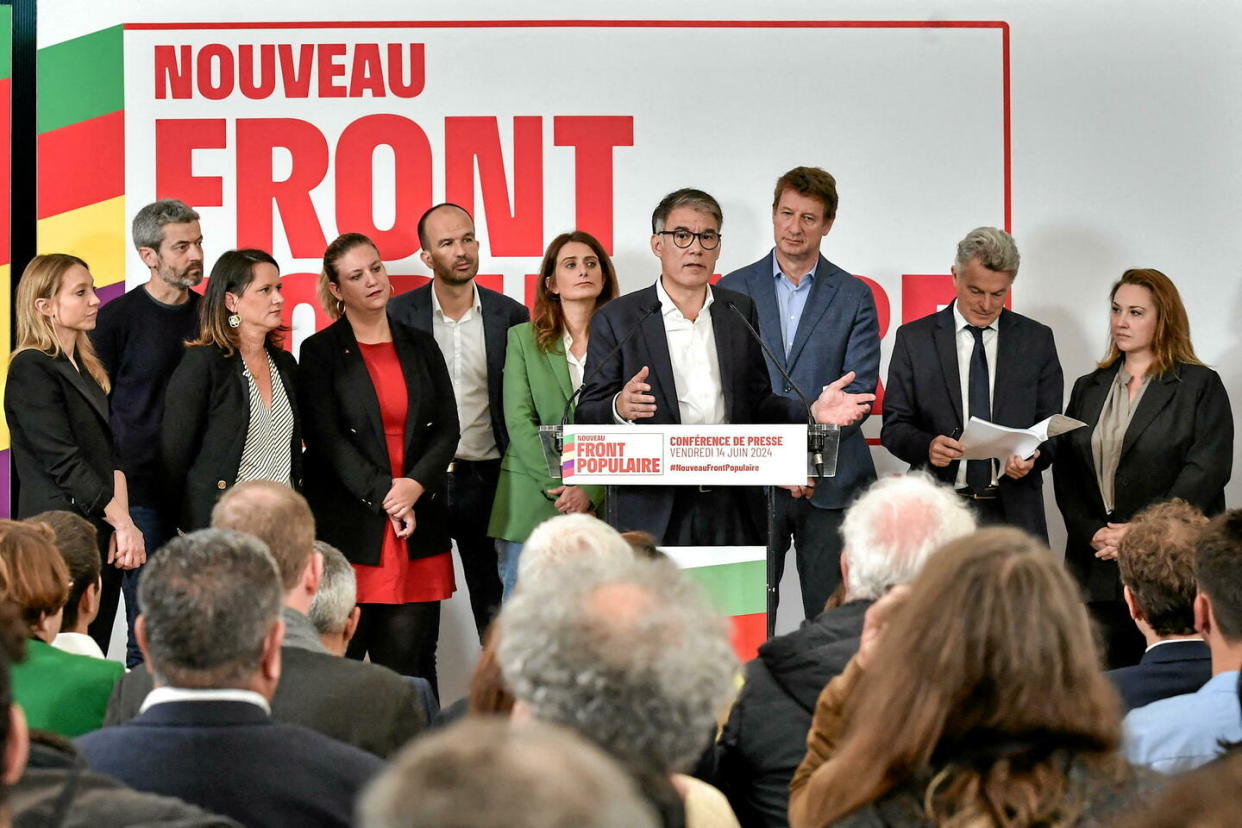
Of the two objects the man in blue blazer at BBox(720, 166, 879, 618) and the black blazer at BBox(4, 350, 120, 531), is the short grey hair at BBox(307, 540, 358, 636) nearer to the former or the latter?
the black blazer at BBox(4, 350, 120, 531)

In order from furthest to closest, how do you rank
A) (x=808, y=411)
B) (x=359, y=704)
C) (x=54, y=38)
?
(x=54, y=38) → (x=808, y=411) → (x=359, y=704)

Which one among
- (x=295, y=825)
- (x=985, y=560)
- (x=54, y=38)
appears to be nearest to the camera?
(x=985, y=560)

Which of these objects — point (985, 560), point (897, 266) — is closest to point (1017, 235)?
point (897, 266)

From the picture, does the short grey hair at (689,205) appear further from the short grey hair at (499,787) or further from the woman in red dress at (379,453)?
the short grey hair at (499,787)

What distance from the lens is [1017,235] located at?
6227 mm

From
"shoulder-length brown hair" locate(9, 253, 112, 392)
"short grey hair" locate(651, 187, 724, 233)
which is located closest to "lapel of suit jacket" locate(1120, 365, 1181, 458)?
"short grey hair" locate(651, 187, 724, 233)

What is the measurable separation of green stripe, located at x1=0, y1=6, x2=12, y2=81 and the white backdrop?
0.59m

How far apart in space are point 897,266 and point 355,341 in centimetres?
234

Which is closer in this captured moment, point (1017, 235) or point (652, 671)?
point (652, 671)

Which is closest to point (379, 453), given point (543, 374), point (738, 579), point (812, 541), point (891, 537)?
point (543, 374)

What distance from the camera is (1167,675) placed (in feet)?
9.43

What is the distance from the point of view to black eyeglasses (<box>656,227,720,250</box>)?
15.5ft

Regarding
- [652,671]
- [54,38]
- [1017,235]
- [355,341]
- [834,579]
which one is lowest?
[834,579]

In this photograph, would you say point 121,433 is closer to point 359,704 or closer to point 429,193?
point 429,193
